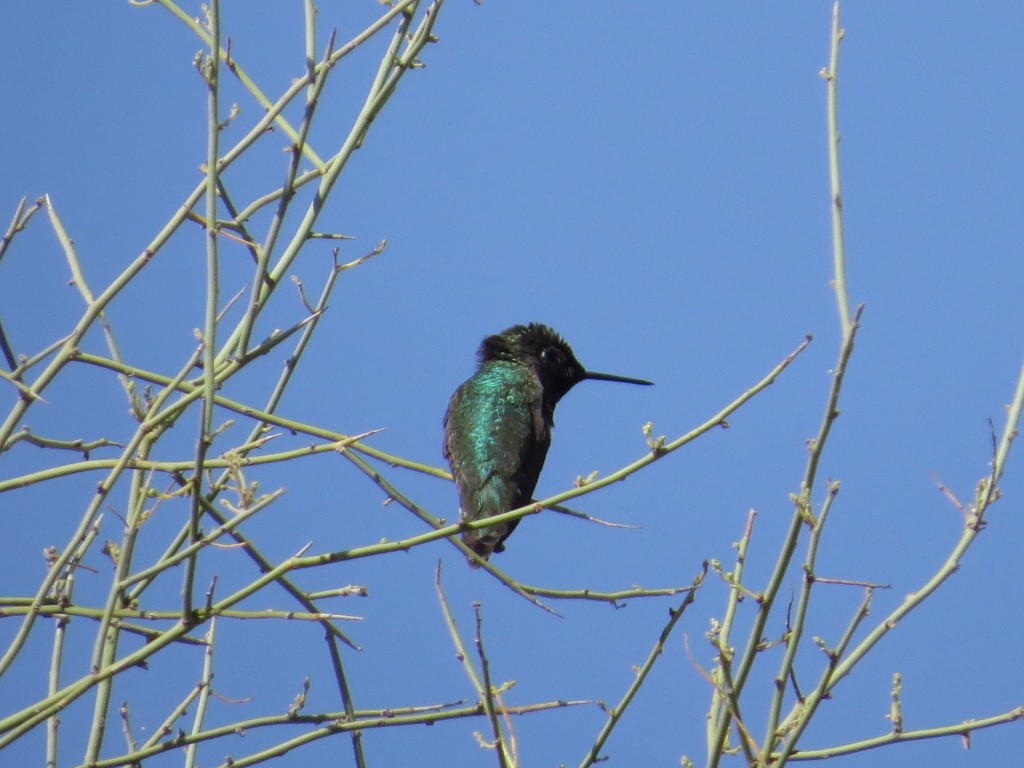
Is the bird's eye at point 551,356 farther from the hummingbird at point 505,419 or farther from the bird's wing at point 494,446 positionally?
the bird's wing at point 494,446

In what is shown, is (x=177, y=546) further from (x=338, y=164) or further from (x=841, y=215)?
(x=841, y=215)

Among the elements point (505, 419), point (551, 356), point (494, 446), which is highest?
point (551, 356)

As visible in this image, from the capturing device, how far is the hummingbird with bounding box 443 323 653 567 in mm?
5562

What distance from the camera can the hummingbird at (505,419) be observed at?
5562 millimetres

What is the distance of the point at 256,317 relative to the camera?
2738 mm

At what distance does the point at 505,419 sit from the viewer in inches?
242

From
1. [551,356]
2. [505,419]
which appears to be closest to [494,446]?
[505,419]

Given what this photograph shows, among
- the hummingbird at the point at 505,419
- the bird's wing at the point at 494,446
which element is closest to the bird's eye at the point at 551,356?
the hummingbird at the point at 505,419

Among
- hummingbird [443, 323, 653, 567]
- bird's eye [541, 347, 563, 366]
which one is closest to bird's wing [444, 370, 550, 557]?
hummingbird [443, 323, 653, 567]

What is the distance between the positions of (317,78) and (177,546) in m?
1.14

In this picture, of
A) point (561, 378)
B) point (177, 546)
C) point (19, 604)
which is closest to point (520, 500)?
point (561, 378)

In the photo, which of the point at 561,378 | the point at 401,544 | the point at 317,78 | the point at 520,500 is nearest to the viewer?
the point at 401,544

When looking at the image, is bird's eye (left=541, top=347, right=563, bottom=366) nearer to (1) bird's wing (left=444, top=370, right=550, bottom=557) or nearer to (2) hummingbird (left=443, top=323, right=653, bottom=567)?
(2) hummingbird (left=443, top=323, right=653, bottom=567)

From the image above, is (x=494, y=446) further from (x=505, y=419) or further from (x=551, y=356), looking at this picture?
(x=551, y=356)
